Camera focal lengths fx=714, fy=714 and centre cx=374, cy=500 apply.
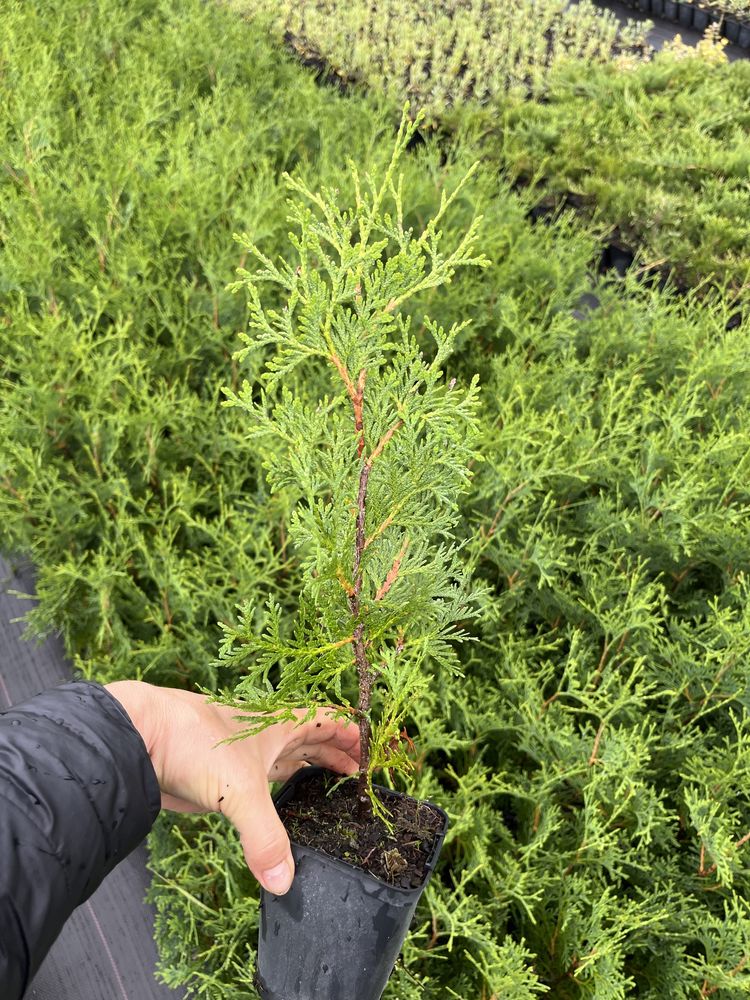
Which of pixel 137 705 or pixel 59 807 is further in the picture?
pixel 137 705

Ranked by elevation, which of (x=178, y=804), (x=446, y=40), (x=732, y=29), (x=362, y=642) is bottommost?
(x=178, y=804)

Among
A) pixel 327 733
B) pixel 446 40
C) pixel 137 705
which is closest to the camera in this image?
pixel 137 705

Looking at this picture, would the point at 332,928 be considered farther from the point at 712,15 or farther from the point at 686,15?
the point at 686,15

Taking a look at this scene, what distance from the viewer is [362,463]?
1.05m

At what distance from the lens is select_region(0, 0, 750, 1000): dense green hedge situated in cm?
168

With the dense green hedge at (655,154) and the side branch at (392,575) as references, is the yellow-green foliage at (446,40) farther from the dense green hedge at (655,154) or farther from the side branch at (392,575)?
the side branch at (392,575)

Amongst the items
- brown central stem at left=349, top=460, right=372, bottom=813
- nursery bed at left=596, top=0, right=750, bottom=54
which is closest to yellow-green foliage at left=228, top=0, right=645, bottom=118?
nursery bed at left=596, top=0, right=750, bottom=54

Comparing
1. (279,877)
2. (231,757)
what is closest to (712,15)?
(231,757)

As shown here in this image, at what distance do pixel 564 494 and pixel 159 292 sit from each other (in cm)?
193

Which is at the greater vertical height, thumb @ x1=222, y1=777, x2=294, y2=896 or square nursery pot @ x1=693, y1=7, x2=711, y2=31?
square nursery pot @ x1=693, y1=7, x2=711, y2=31

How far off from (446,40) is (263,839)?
25.9 feet

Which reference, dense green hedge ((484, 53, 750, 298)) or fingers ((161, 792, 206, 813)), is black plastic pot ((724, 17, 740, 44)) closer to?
dense green hedge ((484, 53, 750, 298))

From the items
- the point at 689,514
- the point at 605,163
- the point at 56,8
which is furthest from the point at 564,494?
the point at 56,8

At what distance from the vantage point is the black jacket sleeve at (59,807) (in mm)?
1016
